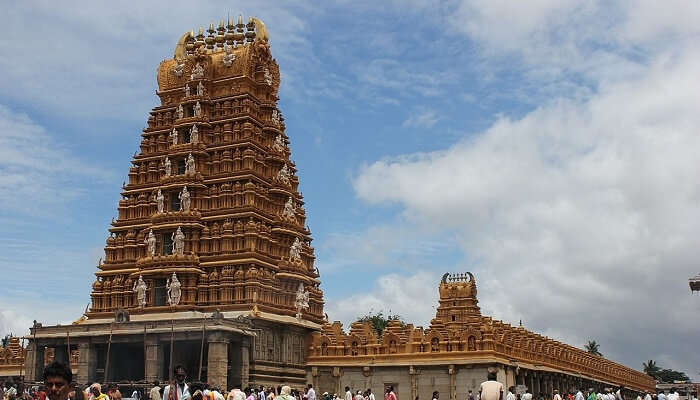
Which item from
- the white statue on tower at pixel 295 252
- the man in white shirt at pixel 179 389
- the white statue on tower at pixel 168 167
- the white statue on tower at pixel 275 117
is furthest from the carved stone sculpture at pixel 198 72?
the man in white shirt at pixel 179 389

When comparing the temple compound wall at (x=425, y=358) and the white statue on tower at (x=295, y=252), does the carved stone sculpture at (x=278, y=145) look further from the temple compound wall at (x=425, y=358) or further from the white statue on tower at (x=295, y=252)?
the temple compound wall at (x=425, y=358)

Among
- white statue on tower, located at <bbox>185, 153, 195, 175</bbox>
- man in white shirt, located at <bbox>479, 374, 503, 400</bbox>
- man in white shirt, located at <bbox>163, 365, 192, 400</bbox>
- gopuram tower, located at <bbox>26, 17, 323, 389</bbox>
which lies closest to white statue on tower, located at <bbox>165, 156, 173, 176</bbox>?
gopuram tower, located at <bbox>26, 17, 323, 389</bbox>

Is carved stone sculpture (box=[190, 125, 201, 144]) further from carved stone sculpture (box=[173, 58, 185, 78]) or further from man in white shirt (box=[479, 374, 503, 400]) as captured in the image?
man in white shirt (box=[479, 374, 503, 400])

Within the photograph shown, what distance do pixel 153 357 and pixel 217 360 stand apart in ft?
13.5

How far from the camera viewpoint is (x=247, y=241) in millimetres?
53812

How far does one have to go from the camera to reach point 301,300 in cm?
5597

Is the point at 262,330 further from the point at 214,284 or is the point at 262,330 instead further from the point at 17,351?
the point at 17,351

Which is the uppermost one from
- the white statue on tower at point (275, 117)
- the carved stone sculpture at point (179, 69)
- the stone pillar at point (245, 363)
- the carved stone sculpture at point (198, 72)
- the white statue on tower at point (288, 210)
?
the carved stone sculpture at point (179, 69)

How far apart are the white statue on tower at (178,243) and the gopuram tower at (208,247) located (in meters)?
0.07

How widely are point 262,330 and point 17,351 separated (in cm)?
1960

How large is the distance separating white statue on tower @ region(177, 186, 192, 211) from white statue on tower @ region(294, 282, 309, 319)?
9.53m

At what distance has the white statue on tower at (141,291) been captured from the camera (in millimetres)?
53884

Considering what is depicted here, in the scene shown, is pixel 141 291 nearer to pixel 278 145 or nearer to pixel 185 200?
pixel 185 200

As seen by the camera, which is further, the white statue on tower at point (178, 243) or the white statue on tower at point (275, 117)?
the white statue on tower at point (275, 117)
